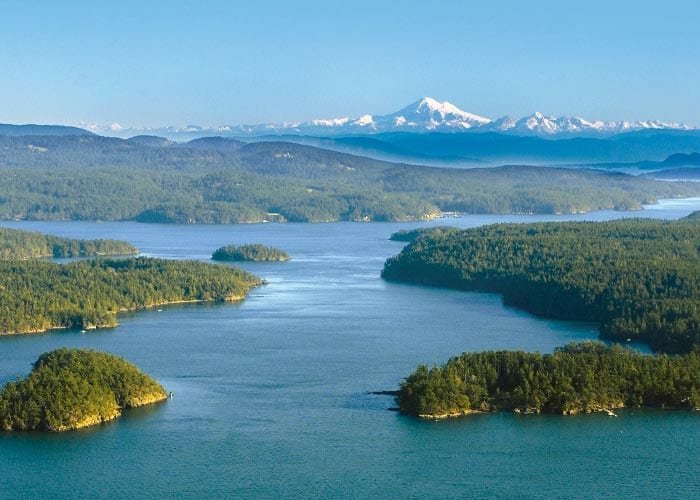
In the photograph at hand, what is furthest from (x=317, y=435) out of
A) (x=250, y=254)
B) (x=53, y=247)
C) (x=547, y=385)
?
(x=53, y=247)

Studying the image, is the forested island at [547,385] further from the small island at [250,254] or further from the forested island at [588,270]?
the small island at [250,254]

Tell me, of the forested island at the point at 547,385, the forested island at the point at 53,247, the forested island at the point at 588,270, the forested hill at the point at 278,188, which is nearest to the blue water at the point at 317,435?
the forested island at the point at 547,385

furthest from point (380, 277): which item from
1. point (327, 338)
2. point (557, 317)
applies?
point (327, 338)

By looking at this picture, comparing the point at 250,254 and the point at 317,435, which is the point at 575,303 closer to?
the point at 317,435

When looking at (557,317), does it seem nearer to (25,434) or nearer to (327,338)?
(327,338)

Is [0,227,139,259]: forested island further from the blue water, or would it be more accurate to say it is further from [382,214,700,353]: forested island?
the blue water

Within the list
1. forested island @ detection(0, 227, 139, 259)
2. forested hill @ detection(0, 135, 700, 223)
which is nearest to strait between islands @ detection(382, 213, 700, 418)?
forested island @ detection(0, 227, 139, 259)
